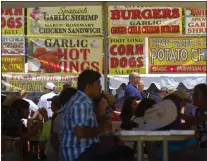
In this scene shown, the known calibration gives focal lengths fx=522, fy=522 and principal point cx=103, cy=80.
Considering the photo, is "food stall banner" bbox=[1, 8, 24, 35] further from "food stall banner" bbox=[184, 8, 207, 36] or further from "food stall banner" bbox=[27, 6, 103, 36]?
"food stall banner" bbox=[184, 8, 207, 36]

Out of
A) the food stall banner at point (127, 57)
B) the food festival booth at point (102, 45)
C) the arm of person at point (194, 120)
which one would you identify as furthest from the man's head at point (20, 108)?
the food stall banner at point (127, 57)

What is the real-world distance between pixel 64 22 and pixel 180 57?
2810 mm

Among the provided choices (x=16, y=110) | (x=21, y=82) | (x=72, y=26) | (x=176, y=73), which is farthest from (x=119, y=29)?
(x=16, y=110)

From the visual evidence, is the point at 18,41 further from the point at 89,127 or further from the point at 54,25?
the point at 89,127

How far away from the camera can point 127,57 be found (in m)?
11.6

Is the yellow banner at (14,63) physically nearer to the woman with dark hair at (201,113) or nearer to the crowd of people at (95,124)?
the crowd of people at (95,124)

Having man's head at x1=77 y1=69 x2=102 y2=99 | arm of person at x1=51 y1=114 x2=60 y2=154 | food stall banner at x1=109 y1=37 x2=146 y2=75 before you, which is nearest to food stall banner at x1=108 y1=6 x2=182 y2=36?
food stall banner at x1=109 y1=37 x2=146 y2=75

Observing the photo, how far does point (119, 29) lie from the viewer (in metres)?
11.0

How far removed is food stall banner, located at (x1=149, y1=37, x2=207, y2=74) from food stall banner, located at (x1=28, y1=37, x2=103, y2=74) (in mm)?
1423

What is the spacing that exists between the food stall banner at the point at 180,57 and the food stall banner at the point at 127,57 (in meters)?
0.27

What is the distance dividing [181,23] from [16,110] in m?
5.82

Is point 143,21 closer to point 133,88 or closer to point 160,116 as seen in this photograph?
point 133,88

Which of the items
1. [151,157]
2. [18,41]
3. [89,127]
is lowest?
[151,157]

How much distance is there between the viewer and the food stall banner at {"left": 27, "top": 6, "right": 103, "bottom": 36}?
36.6 ft
